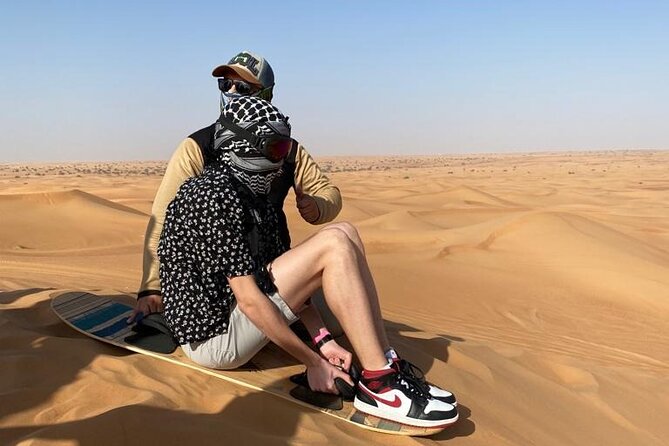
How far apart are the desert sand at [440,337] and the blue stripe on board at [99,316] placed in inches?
3.6

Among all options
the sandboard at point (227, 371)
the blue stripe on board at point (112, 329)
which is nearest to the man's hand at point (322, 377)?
the sandboard at point (227, 371)

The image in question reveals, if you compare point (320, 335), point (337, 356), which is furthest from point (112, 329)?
point (337, 356)

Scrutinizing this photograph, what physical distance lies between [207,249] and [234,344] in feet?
1.81

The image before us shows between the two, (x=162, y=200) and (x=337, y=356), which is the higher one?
(x=162, y=200)

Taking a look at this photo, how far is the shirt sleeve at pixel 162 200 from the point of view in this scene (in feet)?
12.0

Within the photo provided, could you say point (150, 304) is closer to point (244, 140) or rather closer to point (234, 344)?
point (234, 344)

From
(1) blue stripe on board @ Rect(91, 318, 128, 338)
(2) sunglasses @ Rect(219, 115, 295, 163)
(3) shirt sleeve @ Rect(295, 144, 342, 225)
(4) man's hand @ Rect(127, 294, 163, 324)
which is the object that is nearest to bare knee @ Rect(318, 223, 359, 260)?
(2) sunglasses @ Rect(219, 115, 295, 163)

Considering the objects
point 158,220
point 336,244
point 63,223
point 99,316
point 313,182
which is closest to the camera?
point 336,244

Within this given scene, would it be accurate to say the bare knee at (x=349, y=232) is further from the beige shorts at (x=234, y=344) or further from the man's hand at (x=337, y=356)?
the man's hand at (x=337, y=356)

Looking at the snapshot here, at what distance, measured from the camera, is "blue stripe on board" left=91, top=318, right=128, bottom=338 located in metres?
3.69

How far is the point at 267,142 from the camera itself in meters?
3.02

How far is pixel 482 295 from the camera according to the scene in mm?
8062

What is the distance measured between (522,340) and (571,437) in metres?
2.89

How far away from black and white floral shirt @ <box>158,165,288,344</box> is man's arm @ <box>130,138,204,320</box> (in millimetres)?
440
